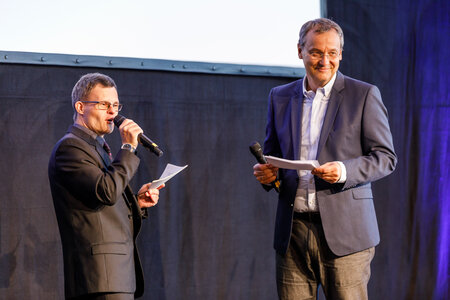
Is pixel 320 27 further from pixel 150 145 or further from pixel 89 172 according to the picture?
pixel 89 172

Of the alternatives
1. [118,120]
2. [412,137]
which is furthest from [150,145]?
[412,137]

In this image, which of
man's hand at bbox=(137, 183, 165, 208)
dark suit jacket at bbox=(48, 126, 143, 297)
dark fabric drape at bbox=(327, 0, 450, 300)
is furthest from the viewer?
dark fabric drape at bbox=(327, 0, 450, 300)

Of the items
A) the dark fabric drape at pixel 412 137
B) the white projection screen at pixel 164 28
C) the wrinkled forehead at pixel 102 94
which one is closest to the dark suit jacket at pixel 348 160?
the wrinkled forehead at pixel 102 94

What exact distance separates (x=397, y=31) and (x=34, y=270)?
2.78 meters

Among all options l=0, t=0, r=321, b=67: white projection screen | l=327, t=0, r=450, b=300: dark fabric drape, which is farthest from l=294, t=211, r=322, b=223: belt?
l=327, t=0, r=450, b=300: dark fabric drape

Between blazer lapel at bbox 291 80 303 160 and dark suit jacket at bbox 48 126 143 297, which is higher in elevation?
blazer lapel at bbox 291 80 303 160

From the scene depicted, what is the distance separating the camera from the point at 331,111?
6.41 feet

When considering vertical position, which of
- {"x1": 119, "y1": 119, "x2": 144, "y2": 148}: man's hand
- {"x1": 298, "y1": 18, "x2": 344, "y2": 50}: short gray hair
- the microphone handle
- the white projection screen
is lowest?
the microphone handle

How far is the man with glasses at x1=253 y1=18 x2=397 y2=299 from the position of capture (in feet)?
6.17

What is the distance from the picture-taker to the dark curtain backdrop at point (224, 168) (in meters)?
2.68

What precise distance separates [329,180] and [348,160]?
12 cm

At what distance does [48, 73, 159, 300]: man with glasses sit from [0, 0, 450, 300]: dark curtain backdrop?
2.81ft

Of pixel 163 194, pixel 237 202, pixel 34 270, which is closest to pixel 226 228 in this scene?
pixel 237 202

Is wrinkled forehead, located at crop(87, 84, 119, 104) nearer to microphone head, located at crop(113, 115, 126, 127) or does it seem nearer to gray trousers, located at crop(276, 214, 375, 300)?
microphone head, located at crop(113, 115, 126, 127)
